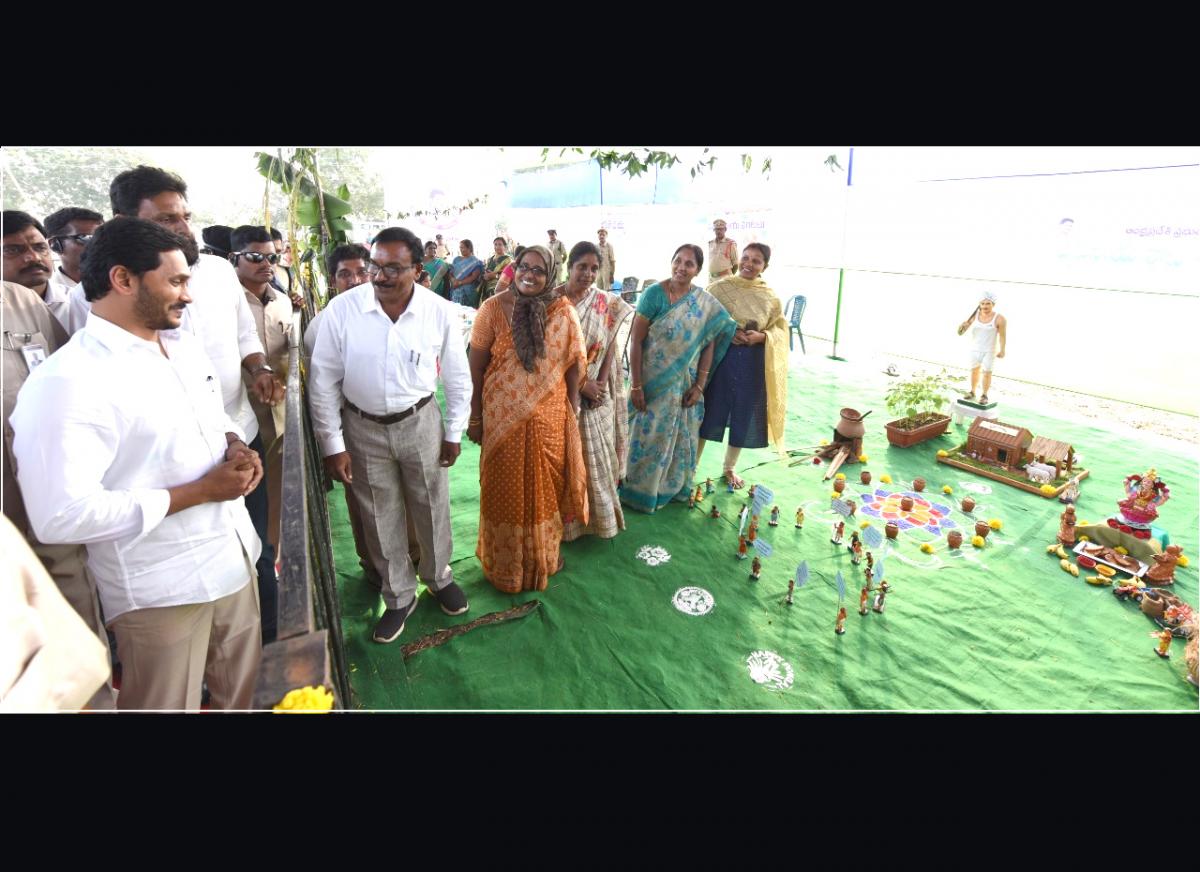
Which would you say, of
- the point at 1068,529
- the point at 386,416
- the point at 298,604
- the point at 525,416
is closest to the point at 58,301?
the point at 386,416

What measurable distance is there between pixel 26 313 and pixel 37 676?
1.23 m

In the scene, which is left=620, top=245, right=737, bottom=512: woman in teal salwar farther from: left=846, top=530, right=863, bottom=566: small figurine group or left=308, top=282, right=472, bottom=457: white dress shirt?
left=308, top=282, right=472, bottom=457: white dress shirt

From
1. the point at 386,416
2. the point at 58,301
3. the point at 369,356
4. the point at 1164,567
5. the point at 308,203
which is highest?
the point at 308,203

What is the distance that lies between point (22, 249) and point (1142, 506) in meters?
5.51

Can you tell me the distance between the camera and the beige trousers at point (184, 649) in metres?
1.71

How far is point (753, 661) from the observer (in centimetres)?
289

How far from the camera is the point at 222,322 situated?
8.10ft

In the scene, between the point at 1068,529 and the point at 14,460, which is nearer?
the point at 14,460

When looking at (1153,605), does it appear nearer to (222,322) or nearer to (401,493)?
Result: (401,493)

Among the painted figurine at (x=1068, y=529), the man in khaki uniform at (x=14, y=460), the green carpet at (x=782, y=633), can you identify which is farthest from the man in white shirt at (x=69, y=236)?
the painted figurine at (x=1068, y=529)

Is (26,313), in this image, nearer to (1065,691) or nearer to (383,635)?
(383,635)

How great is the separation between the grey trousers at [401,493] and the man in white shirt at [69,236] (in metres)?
1.22

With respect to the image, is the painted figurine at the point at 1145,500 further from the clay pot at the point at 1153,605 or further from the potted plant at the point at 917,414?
the potted plant at the point at 917,414

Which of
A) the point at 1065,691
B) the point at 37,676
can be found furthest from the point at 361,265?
the point at 1065,691
